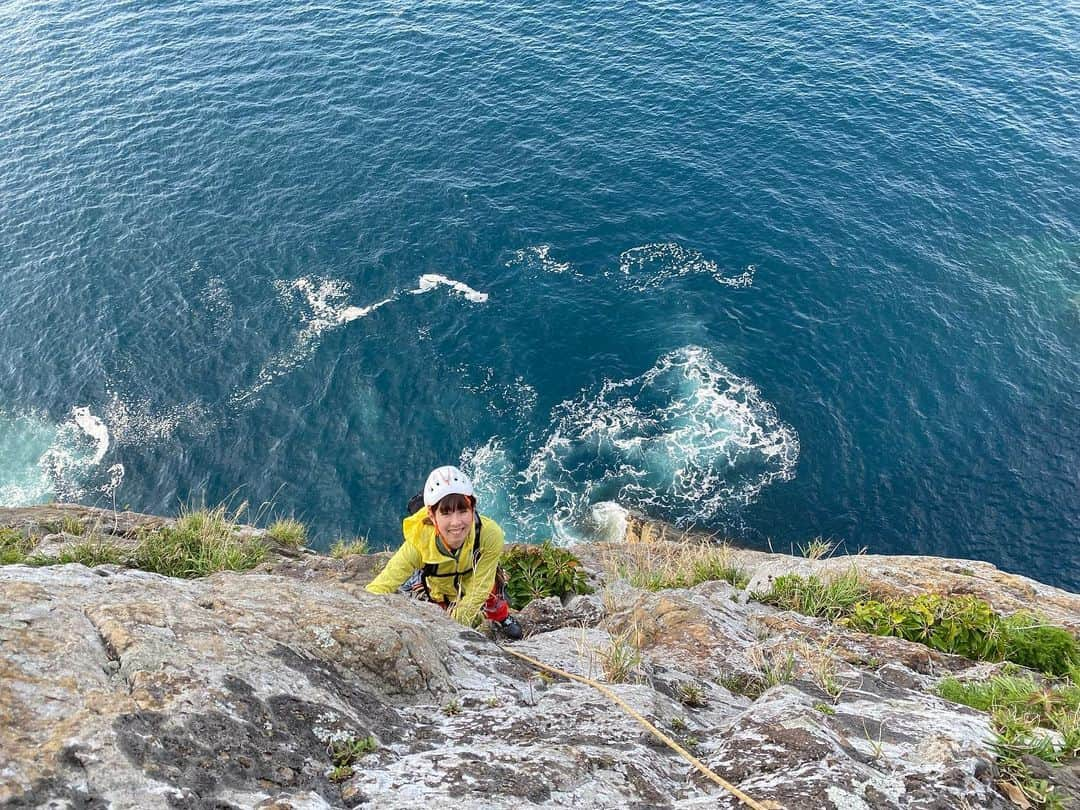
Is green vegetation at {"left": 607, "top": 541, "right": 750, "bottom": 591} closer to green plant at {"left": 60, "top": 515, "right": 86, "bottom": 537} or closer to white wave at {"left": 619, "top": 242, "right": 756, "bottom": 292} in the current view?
green plant at {"left": 60, "top": 515, "right": 86, "bottom": 537}

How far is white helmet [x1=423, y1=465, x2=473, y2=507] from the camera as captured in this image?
8.83m

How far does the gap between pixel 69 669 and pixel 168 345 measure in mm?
52543

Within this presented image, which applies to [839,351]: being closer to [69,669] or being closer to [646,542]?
[646,542]

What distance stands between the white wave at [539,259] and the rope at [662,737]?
49747 millimetres

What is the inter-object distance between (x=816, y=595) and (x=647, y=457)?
1372 inches

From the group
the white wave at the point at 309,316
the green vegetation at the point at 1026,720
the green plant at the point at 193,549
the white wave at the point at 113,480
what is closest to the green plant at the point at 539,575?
the green plant at the point at 193,549

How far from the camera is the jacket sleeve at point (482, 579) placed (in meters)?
9.86

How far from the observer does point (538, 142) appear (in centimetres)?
6788

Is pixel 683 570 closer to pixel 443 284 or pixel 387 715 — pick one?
pixel 387 715

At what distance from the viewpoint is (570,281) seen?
56.2m

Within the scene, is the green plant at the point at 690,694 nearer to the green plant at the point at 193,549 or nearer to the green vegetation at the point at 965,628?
the green vegetation at the point at 965,628

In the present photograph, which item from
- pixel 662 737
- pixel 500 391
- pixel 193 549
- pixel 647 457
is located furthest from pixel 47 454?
pixel 662 737

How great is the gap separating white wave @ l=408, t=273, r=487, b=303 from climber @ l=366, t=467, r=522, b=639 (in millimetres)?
45804

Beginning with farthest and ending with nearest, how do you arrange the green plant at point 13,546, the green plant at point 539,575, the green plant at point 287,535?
1. the green plant at point 287,535
2. the green plant at point 539,575
3. the green plant at point 13,546
